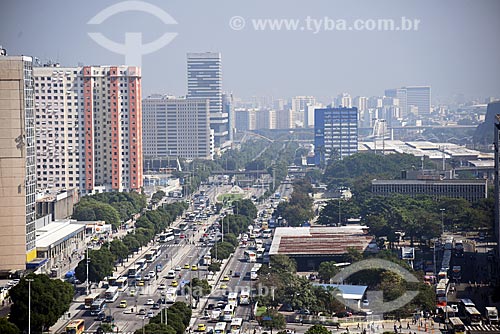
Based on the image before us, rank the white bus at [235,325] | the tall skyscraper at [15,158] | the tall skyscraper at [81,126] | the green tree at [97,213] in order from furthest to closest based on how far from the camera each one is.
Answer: the tall skyscraper at [81,126] → the green tree at [97,213] → the tall skyscraper at [15,158] → the white bus at [235,325]

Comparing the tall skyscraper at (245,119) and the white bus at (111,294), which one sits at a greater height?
the tall skyscraper at (245,119)

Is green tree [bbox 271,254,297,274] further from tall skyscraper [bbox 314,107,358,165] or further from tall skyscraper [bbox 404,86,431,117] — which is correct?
tall skyscraper [bbox 404,86,431,117]

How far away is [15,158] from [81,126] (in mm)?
7354

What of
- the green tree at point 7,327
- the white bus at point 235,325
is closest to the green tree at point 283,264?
the white bus at point 235,325

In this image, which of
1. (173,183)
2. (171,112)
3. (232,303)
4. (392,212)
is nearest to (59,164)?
(173,183)

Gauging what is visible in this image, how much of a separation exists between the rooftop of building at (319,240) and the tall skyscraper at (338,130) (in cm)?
1434

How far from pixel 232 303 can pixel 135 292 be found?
117 cm

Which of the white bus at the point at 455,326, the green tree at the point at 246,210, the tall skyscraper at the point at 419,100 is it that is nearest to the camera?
the white bus at the point at 455,326

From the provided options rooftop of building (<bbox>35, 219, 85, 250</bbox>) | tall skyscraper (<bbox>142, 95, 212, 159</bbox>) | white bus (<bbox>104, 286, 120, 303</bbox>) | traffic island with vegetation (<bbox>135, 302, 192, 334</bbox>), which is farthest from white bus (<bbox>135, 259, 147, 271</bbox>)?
tall skyscraper (<bbox>142, 95, 212, 159</bbox>)

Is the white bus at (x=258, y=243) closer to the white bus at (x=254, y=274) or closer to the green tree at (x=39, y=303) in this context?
the white bus at (x=254, y=274)

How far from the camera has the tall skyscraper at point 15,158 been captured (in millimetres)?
8828

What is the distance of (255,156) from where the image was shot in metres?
28.8

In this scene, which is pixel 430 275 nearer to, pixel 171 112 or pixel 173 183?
pixel 173 183

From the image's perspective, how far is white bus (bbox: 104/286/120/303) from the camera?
8.57 metres
